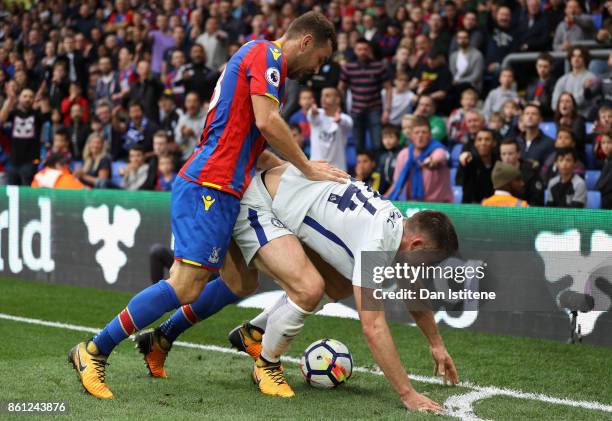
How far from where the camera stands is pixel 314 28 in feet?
17.9

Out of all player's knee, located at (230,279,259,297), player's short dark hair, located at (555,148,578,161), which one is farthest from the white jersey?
player's short dark hair, located at (555,148,578,161)

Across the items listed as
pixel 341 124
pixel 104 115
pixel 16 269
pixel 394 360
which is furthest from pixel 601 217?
pixel 104 115

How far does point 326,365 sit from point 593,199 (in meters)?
5.41

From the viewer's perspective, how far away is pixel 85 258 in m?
10.7

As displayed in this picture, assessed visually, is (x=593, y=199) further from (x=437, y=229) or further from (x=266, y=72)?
(x=266, y=72)

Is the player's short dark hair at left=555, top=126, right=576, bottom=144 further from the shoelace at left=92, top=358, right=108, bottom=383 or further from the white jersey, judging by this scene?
the shoelace at left=92, top=358, right=108, bottom=383

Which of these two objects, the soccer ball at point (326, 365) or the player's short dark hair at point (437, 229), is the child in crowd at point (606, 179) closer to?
the soccer ball at point (326, 365)

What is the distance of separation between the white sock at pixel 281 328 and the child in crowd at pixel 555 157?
5.14 m

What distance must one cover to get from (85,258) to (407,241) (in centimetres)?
632

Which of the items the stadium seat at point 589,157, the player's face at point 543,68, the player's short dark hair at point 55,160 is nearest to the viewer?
the stadium seat at point 589,157

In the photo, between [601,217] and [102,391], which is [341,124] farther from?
[102,391]

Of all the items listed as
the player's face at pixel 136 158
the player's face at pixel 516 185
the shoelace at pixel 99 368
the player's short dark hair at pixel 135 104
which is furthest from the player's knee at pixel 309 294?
the player's short dark hair at pixel 135 104

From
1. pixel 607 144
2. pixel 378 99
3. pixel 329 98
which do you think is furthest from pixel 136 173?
pixel 607 144

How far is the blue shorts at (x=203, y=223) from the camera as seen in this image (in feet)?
17.4
